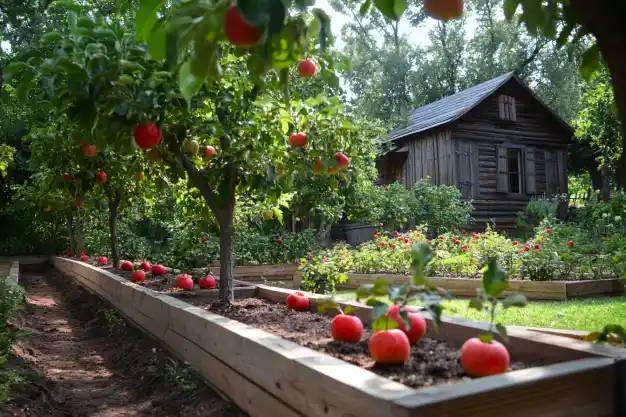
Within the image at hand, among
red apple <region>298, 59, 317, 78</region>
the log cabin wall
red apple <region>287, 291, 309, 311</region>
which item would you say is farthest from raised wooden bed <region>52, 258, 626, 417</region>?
the log cabin wall

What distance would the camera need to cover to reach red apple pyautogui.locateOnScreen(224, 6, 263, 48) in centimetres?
108

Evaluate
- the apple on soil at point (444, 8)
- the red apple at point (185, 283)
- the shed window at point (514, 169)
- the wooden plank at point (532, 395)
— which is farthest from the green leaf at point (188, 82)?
the shed window at point (514, 169)

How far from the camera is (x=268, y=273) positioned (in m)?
11.4

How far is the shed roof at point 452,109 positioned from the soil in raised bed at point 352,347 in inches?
554

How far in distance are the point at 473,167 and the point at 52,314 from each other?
13.8 metres

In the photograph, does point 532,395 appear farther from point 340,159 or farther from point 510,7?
point 340,159

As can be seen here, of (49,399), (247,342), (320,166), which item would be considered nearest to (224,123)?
(320,166)

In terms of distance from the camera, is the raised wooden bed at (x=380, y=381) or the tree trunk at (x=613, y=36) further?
the raised wooden bed at (x=380, y=381)

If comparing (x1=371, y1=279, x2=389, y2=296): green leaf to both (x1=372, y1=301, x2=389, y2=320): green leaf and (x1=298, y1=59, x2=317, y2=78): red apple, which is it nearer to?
(x1=372, y1=301, x2=389, y2=320): green leaf

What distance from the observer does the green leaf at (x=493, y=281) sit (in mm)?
2023

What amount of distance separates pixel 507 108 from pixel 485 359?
→ 17.8 meters

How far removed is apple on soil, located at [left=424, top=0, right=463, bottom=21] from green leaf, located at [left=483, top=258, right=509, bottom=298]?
941 millimetres

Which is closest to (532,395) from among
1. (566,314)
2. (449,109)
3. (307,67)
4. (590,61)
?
(590,61)

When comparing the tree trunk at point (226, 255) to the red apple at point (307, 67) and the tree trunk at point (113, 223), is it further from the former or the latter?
the tree trunk at point (113, 223)
